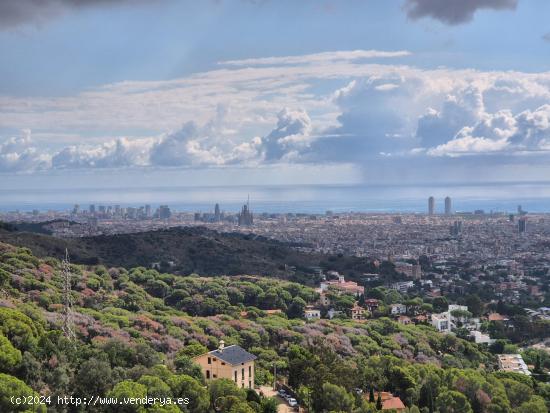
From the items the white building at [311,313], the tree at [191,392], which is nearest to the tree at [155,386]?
the tree at [191,392]

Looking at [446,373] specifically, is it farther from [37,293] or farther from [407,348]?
[37,293]

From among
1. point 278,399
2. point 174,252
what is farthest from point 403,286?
point 278,399

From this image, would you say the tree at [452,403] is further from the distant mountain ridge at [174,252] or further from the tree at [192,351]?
the distant mountain ridge at [174,252]

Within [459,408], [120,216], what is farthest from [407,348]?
[120,216]

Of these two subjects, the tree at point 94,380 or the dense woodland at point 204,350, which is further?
the dense woodland at point 204,350

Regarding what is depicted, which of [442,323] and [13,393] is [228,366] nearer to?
[13,393]

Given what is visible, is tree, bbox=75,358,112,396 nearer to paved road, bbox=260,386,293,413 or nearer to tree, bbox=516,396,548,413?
paved road, bbox=260,386,293,413

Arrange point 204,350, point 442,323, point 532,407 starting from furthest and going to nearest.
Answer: point 442,323
point 204,350
point 532,407
